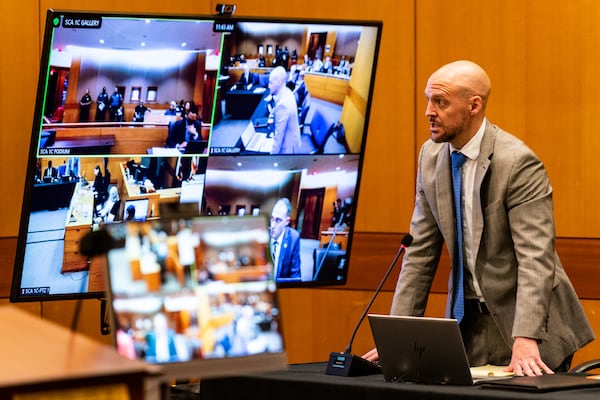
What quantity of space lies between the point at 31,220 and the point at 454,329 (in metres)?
1.55

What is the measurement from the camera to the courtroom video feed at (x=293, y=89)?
3781 millimetres

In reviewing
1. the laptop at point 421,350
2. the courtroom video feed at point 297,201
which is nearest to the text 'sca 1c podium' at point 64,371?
the laptop at point 421,350

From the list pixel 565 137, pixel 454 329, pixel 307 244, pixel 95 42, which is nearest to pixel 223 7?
pixel 95 42

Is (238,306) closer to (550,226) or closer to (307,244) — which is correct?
(550,226)

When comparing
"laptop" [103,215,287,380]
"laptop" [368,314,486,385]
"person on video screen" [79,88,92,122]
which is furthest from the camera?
"person on video screen" [79,88,92,122]

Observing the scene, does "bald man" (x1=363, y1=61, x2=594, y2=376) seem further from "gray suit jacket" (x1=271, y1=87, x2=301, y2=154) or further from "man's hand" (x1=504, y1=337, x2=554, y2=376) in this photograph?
"gray suit jacket" (x1=271, y1=87, x2=301, y2=154)

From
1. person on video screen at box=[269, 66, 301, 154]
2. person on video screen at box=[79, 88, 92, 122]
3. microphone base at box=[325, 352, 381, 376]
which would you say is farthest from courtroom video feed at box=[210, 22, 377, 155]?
microphone base at box=[325, 352, 381, 376]

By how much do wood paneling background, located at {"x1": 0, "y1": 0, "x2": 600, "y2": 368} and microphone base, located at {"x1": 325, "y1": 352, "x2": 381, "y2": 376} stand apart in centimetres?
209

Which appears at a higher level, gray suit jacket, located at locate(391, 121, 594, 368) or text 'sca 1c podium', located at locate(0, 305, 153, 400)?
gray suit jacket, located at locate(391, 121, 594, 368)

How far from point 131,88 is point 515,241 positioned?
4.63 ft

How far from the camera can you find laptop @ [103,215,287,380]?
1682 mm

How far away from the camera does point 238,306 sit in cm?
175

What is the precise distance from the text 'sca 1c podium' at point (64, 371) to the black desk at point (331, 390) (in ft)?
4.45

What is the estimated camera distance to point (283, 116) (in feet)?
12.7
